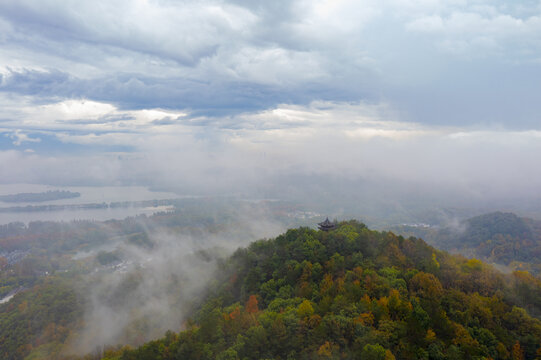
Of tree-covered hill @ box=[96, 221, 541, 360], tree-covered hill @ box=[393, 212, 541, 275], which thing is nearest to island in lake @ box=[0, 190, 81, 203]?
tree-covered hill @ box=[96, 221, 541, 360]

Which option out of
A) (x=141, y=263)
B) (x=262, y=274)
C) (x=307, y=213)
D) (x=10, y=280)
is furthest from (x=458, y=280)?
(x=307, y=213)

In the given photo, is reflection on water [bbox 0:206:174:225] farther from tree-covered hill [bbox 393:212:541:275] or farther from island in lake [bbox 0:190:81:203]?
tree-covered hill [bbox 393:212:541:275]

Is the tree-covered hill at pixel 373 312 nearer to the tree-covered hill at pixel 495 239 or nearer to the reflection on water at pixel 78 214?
the tree-covered hill at pixel 495 239

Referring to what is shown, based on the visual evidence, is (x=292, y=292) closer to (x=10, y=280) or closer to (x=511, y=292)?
(x=511, y=292)

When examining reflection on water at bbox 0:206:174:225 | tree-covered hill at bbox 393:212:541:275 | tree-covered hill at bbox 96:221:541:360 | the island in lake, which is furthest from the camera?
the island in lake

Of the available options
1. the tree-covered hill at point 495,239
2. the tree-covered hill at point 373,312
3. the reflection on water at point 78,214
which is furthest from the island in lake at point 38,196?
the tree-covered hill at point 495,239

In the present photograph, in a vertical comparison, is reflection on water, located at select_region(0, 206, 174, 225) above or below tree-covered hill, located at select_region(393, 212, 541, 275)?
below

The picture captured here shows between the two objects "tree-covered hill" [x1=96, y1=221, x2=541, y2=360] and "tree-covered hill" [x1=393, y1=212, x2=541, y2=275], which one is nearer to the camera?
"tree-covered hill" [x1=96, y1=221, x2=541, y2=360]
